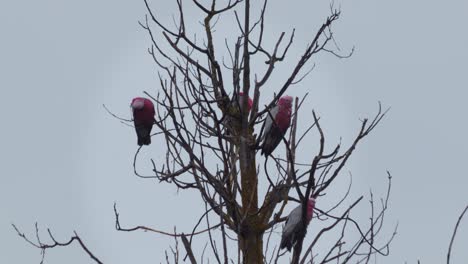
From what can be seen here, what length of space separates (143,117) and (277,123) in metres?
1.96

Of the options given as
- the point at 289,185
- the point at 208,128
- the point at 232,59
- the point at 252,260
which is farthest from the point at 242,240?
the point at 232,59

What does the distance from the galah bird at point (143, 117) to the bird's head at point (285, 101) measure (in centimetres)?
149

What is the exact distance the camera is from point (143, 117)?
21.8 ft

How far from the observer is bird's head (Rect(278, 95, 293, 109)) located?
5.56 meters

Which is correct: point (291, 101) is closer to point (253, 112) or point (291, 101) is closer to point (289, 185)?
point (253, 112)

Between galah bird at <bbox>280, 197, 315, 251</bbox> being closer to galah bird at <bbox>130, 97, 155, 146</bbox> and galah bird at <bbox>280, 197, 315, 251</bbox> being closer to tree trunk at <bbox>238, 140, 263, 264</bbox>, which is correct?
tree trunk at <bbox>238, 140, 263, 264</bbox>

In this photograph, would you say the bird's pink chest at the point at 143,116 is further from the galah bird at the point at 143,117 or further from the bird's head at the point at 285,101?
the bird's head at the point at 285,101

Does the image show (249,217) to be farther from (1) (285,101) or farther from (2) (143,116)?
(2) (143,116)

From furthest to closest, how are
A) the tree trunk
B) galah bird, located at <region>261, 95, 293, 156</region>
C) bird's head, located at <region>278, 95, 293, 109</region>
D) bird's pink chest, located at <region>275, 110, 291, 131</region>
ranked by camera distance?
bird's head, located at <region>278, 95, 293, 109</region>
bird's pink chest, located at <region>275, 110, 291, 131</region>
galah bird, located at <region>261, 95, 293, 156</region>
the tree trunk

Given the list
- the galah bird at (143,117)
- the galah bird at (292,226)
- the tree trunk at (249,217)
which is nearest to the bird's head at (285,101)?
the tree trunk at (249,217)

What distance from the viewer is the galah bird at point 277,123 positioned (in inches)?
193

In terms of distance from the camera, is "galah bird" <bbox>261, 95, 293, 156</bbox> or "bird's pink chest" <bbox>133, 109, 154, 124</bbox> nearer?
"galah bird" <bbox>261, 95, 293, 156</bbox>

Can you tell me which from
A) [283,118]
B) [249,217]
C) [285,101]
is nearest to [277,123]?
[283,118]

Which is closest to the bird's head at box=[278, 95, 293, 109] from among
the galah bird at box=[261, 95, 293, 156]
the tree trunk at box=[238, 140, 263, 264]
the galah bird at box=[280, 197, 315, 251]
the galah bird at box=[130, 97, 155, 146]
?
the galah bird at box=[261, 95, 293, 156]
